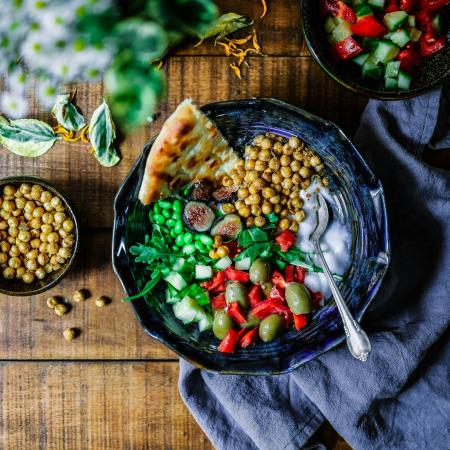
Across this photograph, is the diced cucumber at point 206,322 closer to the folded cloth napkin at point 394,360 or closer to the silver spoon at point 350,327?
the folded cloth napkin at point 394,360

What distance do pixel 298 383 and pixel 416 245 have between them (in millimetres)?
544

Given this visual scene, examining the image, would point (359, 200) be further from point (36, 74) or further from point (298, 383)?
point (36, 74)

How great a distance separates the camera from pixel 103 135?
1.86m

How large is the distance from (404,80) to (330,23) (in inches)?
10.2

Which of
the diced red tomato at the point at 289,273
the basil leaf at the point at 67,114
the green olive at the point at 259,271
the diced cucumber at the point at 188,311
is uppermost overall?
the basil leaf at the point at 67,114

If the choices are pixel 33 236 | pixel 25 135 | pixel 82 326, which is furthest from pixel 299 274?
pixel 25 135

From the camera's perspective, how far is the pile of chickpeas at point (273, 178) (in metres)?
1.82

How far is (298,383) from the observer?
1.83 m

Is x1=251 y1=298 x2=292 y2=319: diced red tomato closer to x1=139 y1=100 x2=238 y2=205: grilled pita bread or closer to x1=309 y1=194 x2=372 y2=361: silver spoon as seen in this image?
x1=309 y1=194 x2=372 y2=361: silver spoon

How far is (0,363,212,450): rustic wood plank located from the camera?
1957mm

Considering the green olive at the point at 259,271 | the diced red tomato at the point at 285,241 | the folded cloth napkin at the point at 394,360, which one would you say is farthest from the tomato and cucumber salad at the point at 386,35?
the green olive at the point at 259,271

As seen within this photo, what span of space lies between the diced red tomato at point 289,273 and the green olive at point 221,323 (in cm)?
21

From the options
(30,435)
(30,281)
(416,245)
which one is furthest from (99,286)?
(416,245)

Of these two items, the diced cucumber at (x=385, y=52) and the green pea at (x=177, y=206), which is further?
the green pea at (x=177, y=206)
